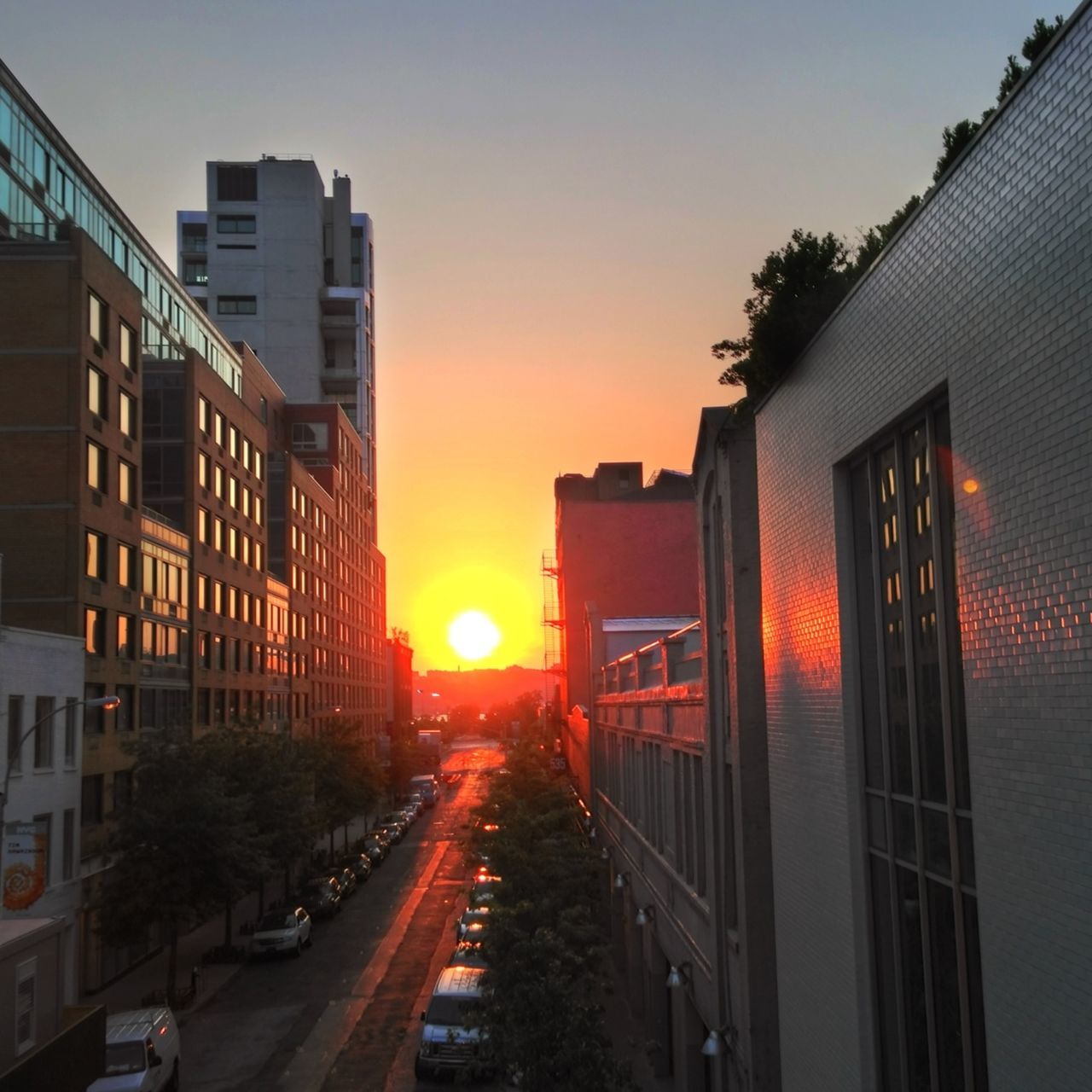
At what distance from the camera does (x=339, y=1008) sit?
101ft

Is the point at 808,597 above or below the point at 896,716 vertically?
above

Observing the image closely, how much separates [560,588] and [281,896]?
30254 mm

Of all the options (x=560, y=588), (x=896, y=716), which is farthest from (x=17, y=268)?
(x=560, y=588)

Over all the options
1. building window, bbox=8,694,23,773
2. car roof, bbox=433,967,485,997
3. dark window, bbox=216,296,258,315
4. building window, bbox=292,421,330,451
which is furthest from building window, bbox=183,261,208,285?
car roof, bbox=433,967,485,997

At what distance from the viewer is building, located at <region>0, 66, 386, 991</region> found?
35.5 metres

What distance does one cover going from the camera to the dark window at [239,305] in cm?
10481

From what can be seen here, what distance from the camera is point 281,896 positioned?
167 ft

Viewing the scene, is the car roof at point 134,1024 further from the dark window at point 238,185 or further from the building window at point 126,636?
the dark window at point 238,185

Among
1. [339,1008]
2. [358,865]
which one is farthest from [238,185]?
[339,1008]

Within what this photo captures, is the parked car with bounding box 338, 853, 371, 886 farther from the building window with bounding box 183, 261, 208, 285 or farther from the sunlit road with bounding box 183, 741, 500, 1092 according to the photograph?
the building window with bounding box 183, 261, 208, 285

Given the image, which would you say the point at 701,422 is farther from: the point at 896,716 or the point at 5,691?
the point at 5,691

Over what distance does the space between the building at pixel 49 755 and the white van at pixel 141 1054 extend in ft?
19.6

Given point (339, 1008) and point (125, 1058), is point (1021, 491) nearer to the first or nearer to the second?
point (125, 1058)

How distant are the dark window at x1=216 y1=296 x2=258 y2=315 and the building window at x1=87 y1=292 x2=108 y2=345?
2715 inches
